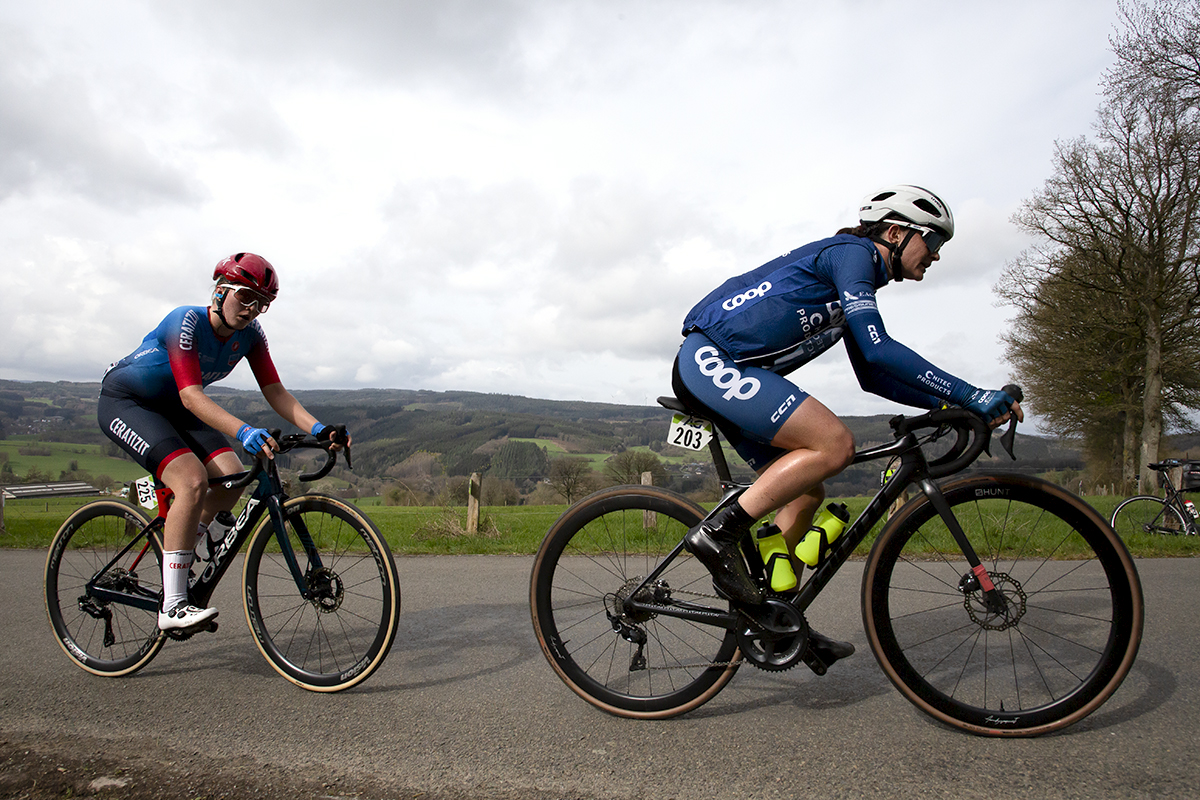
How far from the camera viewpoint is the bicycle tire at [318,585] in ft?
10.9

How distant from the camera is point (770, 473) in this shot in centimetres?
286

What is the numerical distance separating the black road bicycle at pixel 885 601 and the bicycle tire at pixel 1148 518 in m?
8.76

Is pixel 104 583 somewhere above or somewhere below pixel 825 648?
below

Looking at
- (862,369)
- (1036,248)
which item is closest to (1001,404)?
(862,369)

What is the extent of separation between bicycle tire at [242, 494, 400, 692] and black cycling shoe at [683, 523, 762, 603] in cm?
136

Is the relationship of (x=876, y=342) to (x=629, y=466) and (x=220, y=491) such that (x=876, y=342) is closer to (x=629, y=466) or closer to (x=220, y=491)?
(x=220, y=491)

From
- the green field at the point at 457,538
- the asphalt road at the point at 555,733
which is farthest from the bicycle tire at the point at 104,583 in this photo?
the green field at the point at 457,538

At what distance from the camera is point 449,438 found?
7412cm

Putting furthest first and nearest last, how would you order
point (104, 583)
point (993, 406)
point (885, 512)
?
1. point (104, 583)
2. point (885, 512)
3. point (993, 406)

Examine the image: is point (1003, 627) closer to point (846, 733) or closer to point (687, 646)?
point (846, 733)

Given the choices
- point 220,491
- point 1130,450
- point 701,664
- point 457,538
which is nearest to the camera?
point 701,664

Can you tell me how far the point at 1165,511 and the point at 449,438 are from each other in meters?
67.9

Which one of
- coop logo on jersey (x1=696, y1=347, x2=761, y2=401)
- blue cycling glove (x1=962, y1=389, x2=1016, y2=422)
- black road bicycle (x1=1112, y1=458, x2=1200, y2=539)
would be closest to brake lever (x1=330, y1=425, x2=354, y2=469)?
coop logo on jersey (x1=696, y1=347, x2=761, y2=401)

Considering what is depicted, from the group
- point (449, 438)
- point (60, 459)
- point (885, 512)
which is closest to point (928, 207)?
point (885, 512)
